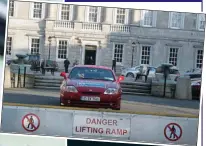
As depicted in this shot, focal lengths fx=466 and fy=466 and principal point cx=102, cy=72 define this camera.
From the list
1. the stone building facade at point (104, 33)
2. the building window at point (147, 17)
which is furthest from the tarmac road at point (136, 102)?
the building window at point (147, 17)

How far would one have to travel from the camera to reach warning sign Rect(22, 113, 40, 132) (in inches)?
223

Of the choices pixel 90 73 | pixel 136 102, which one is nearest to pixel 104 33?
pixel 90 73

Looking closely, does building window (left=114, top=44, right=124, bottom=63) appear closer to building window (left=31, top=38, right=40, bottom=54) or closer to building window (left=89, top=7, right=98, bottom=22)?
building window (left=89, top=7, right=98, bottom=22)

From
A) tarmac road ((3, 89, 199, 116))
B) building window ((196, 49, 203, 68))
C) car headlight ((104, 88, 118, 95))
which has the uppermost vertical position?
building window ((196, 49, 203, 68))

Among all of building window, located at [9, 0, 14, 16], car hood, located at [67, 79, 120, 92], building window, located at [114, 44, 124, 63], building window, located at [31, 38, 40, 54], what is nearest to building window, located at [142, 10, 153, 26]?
building window, located at [114, 44, 124, 63]

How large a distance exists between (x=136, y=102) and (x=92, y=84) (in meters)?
0.58

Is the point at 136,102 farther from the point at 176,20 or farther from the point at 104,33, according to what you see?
the point at 176,20

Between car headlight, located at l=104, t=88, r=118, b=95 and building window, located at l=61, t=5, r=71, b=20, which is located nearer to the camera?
building window, located at l=61, t=5, r=71, b=20

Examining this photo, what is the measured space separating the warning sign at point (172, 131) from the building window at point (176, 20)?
1.20 meters

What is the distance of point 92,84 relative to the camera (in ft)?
18.6

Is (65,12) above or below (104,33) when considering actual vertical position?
above

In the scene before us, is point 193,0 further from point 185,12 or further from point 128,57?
point 128,57

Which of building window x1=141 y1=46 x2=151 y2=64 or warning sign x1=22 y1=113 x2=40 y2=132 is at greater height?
building window x1=141 y1=46 x2=151 y2=64

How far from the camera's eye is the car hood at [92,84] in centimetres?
564
